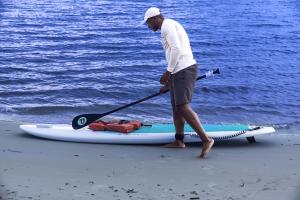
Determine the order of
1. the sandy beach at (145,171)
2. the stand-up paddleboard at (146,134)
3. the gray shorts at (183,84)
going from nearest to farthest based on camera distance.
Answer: the sandy beach at (145,171), the gray shorts at (183,84), the stand-up paddleboard at (146,134)

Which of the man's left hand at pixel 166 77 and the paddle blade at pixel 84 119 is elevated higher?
the man's left hand at pixel 166 77

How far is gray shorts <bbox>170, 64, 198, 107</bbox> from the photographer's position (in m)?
6.81

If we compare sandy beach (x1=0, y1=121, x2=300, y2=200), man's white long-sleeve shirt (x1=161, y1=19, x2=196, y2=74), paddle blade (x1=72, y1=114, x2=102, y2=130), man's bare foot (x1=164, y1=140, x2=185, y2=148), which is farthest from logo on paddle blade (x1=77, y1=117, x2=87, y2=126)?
man's white long-sleeve shirt (x1=161, y1=19, x2=196, y2=74)

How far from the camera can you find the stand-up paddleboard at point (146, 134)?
753 centimetres

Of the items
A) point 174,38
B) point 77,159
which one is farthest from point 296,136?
point 77,159

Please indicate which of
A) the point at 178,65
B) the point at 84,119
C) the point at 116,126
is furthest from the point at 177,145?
the point at 84,119

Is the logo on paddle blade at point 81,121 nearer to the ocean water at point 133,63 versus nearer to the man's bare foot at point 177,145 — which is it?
the man's bare foot at point 177,145

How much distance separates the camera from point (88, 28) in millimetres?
20234

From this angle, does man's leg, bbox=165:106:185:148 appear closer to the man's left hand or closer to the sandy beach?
the sandy beach

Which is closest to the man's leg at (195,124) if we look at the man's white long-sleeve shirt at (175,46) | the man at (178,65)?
the man at (178,65)

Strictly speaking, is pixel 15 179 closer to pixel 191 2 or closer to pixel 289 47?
pixel 289 47

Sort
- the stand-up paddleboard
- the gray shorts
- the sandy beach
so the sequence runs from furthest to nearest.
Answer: the stand-up paddleboard → the gray shorts → the sandy beach

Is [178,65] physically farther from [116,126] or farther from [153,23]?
[116,126]

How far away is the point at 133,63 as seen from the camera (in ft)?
48.0
